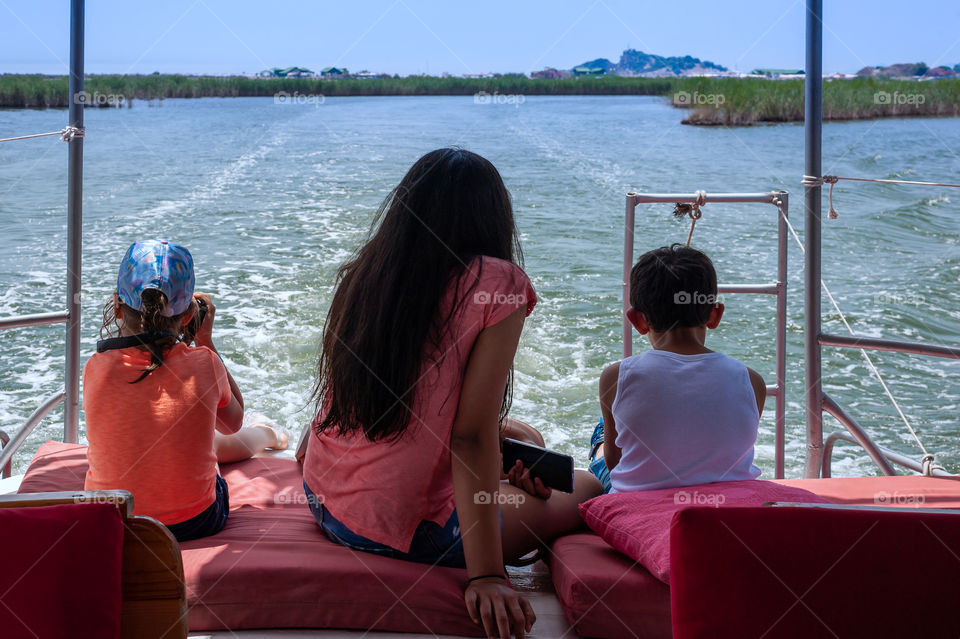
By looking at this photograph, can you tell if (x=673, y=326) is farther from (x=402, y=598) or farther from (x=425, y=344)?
(x=402, y=598)

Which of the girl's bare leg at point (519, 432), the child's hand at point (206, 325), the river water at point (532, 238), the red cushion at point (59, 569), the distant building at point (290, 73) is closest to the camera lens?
the red cushion at point (59, 569)

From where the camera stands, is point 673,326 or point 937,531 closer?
point 937,531

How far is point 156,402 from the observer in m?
1.45

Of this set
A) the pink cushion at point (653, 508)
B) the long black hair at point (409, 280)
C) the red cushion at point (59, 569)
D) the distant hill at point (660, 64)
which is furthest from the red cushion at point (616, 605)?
the distant hill at point (660, 64)

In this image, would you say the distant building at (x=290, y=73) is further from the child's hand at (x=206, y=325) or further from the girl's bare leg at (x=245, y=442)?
the child's hand at (x=206, y=325)

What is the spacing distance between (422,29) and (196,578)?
11156mm

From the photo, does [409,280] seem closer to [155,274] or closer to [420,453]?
[420,453]

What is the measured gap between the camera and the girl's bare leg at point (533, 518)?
4.83ft

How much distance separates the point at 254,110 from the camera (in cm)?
1819

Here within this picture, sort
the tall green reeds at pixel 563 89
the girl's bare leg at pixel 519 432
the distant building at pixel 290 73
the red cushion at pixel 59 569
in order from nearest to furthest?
the red cushion at pixel 59 569 < the girl's bare leg at pixel 519 432 < the tall green reeds at pixel 563 89 < the distant building at pixel 290 73

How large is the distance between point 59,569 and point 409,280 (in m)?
0.59

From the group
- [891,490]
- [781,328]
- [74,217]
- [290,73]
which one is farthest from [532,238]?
[290,73]

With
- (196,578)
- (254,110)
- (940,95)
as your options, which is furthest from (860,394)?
(940,95)

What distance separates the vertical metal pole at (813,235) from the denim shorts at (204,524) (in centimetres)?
142
